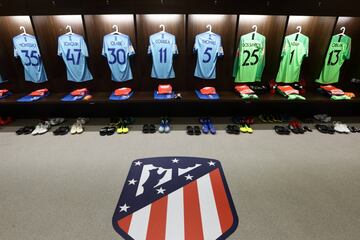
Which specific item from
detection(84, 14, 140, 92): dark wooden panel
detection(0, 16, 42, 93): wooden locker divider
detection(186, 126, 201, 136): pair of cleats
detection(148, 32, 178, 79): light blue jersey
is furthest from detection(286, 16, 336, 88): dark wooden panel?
detection(0, 16, 42, 93): wooden locker divider

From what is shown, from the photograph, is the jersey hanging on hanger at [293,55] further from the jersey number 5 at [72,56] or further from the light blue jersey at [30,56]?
the light blue jersey at [30,56]

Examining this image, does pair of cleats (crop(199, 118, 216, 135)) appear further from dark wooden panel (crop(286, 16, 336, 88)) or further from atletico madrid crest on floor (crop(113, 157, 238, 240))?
dark wooden panel (crop(286, 16, 336, 88))

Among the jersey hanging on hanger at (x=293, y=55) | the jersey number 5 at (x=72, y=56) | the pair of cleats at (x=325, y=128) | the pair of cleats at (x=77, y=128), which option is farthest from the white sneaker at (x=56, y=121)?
the pair of cleats at (x=325, y=128)

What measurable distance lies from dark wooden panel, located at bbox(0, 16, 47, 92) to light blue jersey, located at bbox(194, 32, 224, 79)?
2505 mm

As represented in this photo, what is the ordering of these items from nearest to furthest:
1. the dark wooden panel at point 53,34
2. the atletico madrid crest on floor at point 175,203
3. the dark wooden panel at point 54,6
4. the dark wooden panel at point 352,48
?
the atletico madrid crest on floor at point 175,203 < the dark wooden panel at point 54,6 < the dark wooden panel at point 53,34 < the dark wooden panel at point 352,48

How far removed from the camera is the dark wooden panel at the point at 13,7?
2.58 meters

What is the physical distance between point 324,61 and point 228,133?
1.91m

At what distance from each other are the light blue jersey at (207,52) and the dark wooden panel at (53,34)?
5.81ft

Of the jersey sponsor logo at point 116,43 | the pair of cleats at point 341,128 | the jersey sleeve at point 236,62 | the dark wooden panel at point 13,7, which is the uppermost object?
the dark wooden panel at point 13,7

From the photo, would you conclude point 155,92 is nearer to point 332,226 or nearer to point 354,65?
point 332,226

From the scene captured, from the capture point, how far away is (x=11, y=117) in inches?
133

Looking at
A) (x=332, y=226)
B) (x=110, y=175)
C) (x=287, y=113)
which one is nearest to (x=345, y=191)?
(x=332, y=226)

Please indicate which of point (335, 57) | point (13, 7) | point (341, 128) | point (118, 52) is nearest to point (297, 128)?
point (341, 128)

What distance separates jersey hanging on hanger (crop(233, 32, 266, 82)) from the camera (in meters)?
2.92
